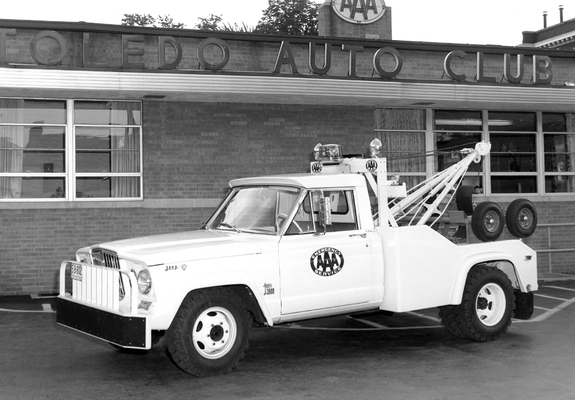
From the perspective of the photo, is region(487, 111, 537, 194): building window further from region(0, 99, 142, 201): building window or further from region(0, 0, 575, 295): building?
region(0, 99, 142, 201): building window

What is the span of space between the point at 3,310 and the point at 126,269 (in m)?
5.51

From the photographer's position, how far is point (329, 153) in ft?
31.0

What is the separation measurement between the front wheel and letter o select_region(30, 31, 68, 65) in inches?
305

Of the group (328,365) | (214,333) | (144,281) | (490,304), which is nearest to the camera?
(144,281)

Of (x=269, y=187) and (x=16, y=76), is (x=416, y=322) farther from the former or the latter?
(x=16, y=76)

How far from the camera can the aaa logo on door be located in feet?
26.5

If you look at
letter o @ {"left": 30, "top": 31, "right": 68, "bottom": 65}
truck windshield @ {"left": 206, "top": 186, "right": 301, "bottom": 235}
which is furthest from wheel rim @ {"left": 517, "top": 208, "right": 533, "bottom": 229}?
letter o @ {"left": 30, "top": 31, "right": 68, "bottom": 65}

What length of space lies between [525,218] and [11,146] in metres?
9.33

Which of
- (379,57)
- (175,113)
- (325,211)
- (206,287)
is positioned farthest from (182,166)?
(206,287)

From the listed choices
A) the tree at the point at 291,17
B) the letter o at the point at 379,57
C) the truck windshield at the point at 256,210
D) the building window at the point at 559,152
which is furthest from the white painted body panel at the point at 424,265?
the tree at the point at 291,17

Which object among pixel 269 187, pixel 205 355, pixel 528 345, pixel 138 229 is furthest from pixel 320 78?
pixel 205 355

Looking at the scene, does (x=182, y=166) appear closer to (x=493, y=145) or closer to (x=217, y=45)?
(x=217, y=45)

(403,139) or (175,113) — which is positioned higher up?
(175,113)

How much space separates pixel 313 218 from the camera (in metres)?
8.20
